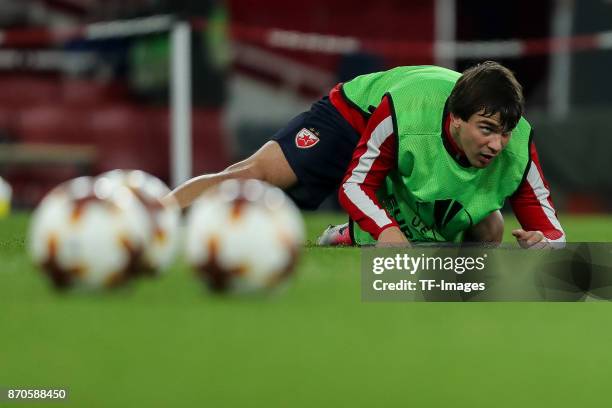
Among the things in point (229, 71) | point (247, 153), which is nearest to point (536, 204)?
point (247, 153)

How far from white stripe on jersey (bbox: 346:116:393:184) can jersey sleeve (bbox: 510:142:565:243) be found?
0.55 meters

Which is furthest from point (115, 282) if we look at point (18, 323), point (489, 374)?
point (489, 374)

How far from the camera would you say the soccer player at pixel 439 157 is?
160 inches

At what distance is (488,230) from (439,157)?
538 mm

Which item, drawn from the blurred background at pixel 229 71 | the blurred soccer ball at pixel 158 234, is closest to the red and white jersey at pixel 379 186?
the blurred soccer ball at pixel 158 234

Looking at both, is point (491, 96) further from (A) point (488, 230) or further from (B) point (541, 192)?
(A) point (488, 230)

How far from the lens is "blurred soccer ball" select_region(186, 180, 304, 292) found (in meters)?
3.01

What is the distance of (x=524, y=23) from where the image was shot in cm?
1608

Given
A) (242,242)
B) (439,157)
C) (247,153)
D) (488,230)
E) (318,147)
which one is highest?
(247,153)

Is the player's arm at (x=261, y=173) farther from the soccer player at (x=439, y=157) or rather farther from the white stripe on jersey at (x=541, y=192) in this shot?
the white stripe on jersey at (x=541, y=192)

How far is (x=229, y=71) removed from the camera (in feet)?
47.3

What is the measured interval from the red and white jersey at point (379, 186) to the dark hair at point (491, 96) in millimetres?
229

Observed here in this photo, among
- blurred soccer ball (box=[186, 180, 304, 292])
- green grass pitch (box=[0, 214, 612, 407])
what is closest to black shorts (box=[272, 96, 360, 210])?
green grass pitch (box=[0, 214, 612, 407])

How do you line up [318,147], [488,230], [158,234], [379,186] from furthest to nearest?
[318,147], [488,230], [379,186], [158,234]
